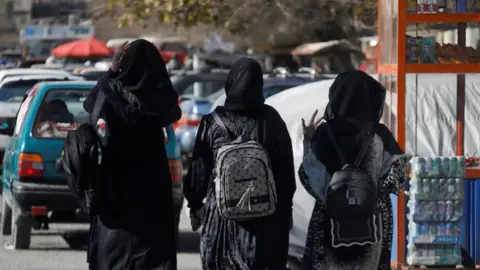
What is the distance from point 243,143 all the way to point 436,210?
2.88m

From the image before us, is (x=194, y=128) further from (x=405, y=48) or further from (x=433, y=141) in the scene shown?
(x=405, y=48)

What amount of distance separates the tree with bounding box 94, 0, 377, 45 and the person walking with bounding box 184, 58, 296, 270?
16.3 m

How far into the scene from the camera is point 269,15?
24.8m

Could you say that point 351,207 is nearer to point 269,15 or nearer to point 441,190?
point 441,190

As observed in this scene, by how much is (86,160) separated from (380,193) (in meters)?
1.54

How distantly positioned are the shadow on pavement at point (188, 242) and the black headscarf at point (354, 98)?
5615 millimetres

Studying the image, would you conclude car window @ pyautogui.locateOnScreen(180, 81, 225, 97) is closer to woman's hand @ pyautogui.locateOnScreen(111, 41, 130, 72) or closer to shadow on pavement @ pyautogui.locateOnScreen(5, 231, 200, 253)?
shadow on pavement @ pyautogui.locateOnScreen(5, 231, 200, 253)

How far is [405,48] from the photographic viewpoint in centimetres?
880

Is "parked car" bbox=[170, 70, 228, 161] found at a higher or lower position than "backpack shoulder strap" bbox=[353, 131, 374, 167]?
lower

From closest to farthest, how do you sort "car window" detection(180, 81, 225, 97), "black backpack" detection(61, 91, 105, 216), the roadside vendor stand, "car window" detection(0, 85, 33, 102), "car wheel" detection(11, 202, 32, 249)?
1. "black backpack" detection(61, 91, 105, 216)
2. the roadside vendor stand
3. "car wheel" detection(11, 202, 32, 249)
4. "car window" detection(0, 85, 33, 102)
5. "car window" detection(180, 81, 225, 97)

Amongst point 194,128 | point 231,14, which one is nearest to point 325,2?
point 231,14

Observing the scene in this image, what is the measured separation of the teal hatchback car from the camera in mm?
10492

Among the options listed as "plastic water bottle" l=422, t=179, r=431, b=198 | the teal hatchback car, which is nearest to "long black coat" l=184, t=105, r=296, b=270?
"plastic water bottle" l=422, t=179, r=431, b=198

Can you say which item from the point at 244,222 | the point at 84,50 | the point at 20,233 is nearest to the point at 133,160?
the point at 244,222
